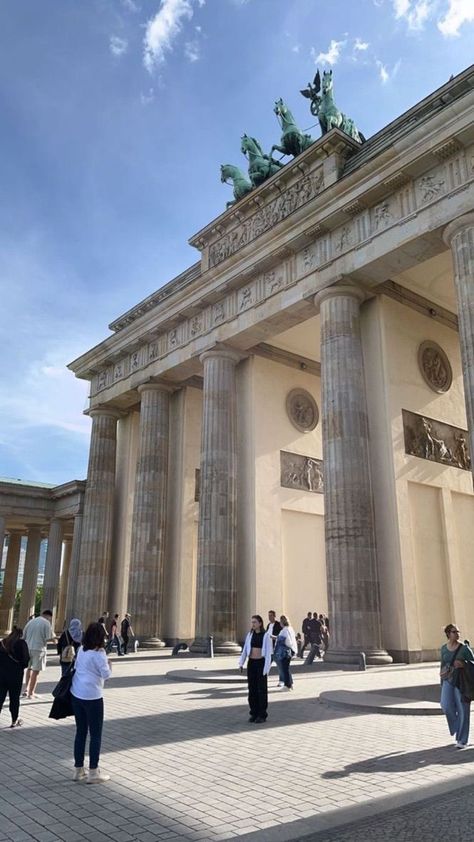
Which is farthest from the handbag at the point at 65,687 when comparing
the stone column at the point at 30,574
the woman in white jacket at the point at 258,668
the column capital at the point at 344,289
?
the stone column at the point at 30,574

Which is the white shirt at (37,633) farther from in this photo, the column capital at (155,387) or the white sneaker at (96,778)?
the column capital at (155,387)

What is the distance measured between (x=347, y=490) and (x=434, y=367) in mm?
7132

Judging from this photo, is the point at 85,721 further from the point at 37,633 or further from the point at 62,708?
the point at 37,633

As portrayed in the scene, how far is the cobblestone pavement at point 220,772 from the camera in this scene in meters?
4.73

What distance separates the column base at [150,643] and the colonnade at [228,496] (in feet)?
0.28

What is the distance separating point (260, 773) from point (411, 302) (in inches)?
731

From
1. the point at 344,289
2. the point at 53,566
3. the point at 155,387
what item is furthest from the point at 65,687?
the point at 53,566

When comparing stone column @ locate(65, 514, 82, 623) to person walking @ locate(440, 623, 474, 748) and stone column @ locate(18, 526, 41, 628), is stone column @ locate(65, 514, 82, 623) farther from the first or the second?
person walking @ locate(440, 623, 474, 748)

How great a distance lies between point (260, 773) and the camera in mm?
6141

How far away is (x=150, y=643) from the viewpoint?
2500 centimetres

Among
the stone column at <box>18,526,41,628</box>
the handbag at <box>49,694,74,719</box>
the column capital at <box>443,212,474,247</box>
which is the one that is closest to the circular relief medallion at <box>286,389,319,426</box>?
the column capital at <box>443,212,474,247</box>

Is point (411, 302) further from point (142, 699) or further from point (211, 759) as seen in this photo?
point (211, 759)

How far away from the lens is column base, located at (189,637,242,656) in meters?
21.3

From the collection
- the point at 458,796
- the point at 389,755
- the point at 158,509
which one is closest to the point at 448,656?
the point at 389,755
